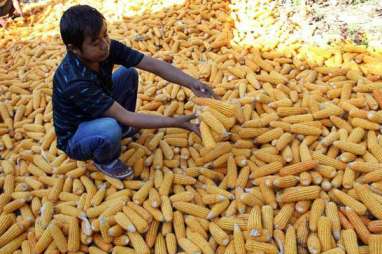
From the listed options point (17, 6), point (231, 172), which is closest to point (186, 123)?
point (231, 172)

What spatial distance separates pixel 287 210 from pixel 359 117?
1014mm

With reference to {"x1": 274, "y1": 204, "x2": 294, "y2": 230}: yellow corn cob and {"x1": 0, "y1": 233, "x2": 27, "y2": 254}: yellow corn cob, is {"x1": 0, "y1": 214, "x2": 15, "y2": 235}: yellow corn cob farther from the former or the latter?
→ {"x1": 274, "y1": 204, "x2": 294, "y2": 230}: yellow corn cob

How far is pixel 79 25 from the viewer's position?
2.38 meters

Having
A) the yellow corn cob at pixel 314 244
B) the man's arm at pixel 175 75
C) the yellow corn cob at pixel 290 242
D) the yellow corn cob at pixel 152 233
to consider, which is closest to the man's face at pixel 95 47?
the man's arm at pixel 175 75

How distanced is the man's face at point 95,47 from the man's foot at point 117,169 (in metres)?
0.84

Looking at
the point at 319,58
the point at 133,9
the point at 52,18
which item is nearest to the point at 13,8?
the point at 52,18

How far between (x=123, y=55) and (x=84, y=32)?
69 centimetres

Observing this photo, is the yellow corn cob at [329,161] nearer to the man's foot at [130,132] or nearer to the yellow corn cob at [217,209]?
the yellow corn cob at [217,209]

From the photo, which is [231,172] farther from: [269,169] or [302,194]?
[302,194]

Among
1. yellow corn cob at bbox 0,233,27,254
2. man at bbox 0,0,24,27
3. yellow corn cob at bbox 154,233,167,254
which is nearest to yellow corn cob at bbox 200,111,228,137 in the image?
yellow corn cob at bbox 154,233,167,254

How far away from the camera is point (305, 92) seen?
348 cm

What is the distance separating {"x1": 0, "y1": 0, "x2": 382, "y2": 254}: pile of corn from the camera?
2.59 metres

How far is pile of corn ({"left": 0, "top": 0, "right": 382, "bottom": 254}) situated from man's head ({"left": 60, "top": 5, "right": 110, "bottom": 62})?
0.85 meters

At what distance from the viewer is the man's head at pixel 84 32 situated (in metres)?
2.39
